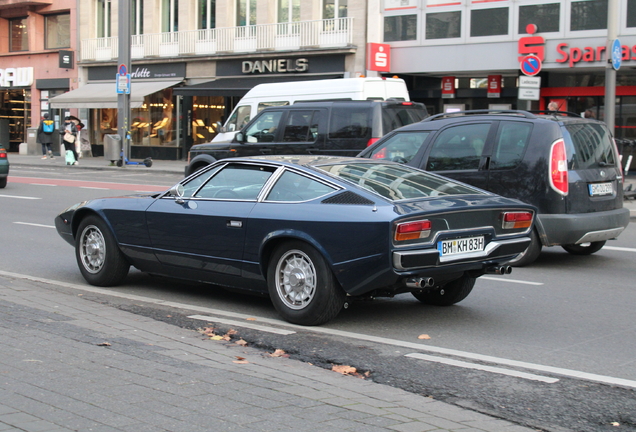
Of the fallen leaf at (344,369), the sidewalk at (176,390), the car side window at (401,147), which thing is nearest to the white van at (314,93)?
the car side window at (401,147)

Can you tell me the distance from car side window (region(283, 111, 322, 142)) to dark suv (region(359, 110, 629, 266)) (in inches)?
208

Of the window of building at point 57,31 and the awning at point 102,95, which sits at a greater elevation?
the window of building at point 57,31

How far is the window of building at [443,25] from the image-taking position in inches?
1038

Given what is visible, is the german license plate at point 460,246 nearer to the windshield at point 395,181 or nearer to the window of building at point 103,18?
the windshield at point 395,181

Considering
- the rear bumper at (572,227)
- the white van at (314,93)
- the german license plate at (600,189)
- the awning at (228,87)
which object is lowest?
the rear bumper at (572,227)

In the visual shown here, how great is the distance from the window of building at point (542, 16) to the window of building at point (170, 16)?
16.5 m

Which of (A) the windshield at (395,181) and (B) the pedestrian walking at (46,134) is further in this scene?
(B) the pedestrian walking at (46,134)

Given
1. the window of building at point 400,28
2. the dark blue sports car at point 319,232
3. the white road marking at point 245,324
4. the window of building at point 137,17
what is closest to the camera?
the dark blue sports car at point 319,232

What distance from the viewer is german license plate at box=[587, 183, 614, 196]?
29.6 feet

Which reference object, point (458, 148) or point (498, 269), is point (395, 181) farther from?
point (458, 148)

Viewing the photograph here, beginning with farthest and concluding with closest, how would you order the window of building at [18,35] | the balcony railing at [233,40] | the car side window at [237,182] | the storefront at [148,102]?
the window of building at [18,35]
the storefront at [148,102]
the balcony railing at [233,40]
the car side window at [237,182]

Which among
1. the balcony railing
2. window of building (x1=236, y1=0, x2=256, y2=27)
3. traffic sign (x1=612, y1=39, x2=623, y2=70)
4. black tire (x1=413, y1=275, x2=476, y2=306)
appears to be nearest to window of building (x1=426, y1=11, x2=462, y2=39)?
the balcony railing

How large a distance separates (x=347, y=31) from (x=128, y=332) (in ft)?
80.9

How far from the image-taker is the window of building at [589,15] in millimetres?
23578
